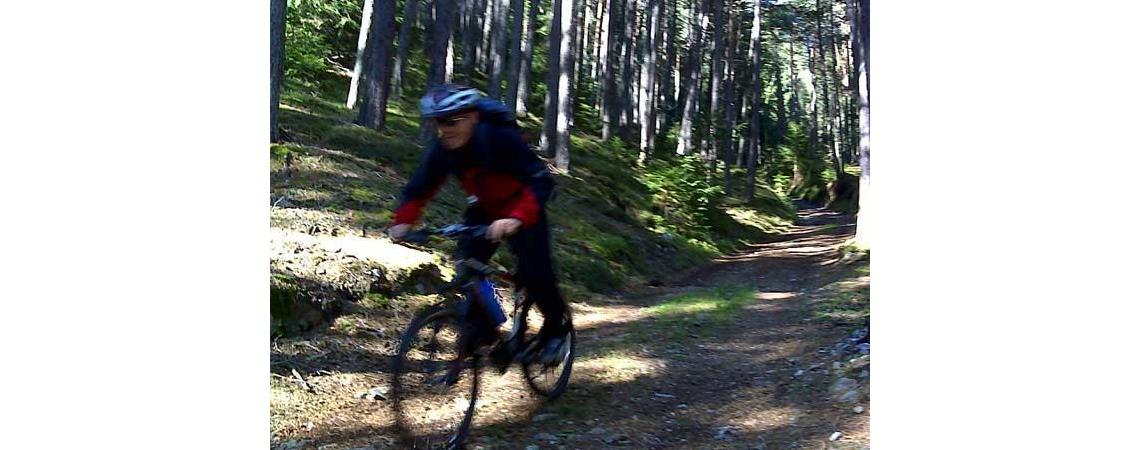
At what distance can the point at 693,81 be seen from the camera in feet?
54.9

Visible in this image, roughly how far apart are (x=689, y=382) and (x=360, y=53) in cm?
425

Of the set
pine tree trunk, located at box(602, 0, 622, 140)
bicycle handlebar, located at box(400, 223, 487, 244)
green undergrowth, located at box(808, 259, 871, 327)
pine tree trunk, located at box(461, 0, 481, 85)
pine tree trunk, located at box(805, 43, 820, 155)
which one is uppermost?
pine tree trunk, located at box(461, 0, 481, 85)

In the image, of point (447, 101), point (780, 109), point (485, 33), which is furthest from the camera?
point (485, 33)

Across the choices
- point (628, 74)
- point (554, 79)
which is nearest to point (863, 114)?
point (554, 79)

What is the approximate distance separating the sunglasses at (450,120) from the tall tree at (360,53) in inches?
136

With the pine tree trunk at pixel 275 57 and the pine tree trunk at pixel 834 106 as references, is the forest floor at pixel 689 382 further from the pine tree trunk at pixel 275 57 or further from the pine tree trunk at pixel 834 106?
the pine tree trunk at pixel 275 57

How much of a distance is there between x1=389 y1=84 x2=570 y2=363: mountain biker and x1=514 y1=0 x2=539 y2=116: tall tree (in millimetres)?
14068

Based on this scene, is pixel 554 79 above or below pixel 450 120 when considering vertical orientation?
above

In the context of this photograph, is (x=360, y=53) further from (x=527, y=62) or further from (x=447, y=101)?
(x=527, y=62)

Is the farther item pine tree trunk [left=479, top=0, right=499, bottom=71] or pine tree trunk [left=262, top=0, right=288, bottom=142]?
pine tree trunk [left=479, top=0, right=499, bottom=71]

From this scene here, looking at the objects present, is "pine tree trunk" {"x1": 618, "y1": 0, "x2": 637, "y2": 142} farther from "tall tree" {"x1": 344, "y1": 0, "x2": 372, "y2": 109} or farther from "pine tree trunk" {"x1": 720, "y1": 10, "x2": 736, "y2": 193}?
"tall tree" {"x1": 344, "y1": 0, "x2": 372, "y2": 109}

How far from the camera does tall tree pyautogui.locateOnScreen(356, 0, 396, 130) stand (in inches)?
284

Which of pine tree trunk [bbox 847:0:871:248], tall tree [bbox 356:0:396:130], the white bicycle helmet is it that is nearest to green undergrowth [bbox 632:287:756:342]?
pine tree trunk [bbox 847:0:871:248]
